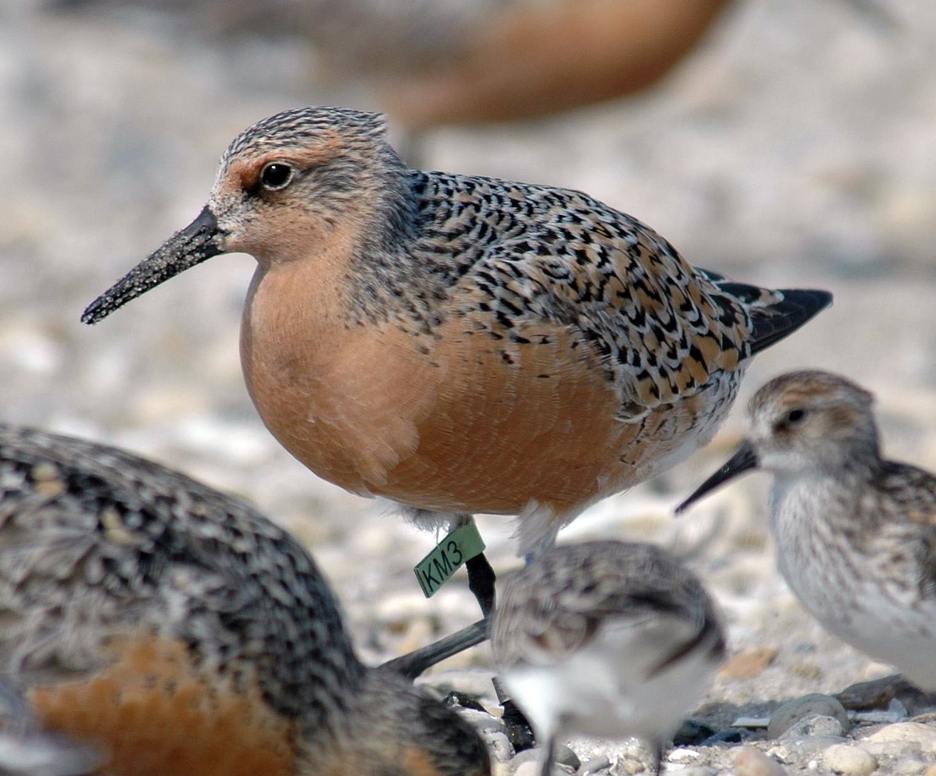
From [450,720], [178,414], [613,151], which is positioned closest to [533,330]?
[450,720]

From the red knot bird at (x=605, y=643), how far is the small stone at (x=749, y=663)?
1618mm

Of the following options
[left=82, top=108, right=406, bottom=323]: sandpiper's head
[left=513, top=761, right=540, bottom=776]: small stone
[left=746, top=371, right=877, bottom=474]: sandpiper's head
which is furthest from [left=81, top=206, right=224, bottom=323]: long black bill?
[left=746, top=371, right=877, bottom=474]: sandpiper's head

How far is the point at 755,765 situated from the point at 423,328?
1658 millimetres

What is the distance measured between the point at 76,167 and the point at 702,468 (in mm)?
6061

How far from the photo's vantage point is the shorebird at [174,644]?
4.16m

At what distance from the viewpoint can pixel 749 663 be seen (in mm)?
6066

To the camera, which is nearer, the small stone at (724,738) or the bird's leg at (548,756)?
the bird's leg at (548,756)

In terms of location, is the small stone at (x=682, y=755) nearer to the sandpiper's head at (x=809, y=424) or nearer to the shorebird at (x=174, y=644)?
the shorebird at (x=174, y=644)

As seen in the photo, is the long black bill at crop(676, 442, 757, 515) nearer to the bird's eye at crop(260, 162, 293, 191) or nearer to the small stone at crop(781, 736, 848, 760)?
the small stone at crop(781, 736, 848, 760)

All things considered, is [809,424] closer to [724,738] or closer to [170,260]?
[724,738]

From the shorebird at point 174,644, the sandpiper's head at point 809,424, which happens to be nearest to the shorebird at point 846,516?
the sandpiper's head at point 809,424

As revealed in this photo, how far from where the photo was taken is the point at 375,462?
510 cm

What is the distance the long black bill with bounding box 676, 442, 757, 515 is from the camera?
19.6ft

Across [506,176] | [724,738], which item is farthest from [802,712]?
[506,176]
